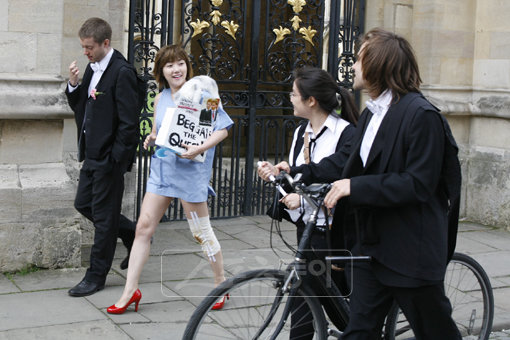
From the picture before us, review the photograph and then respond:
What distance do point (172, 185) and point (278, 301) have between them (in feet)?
6.06

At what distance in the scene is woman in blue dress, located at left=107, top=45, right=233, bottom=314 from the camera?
5234mm

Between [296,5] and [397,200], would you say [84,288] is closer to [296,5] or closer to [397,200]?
[397,200]

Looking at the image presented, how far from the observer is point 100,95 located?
5641 mm

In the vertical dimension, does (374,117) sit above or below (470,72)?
below

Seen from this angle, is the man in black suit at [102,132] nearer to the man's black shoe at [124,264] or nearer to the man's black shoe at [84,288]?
the man's black shoe at [84,288]

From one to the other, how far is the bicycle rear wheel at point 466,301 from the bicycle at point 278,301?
371mm

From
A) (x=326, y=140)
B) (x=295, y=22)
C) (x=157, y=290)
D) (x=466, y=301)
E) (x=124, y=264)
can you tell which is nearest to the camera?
(x=326, y=140)

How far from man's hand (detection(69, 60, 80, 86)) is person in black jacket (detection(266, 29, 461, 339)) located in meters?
2.66

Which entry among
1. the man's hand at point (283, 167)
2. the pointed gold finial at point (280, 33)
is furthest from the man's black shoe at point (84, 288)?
the pointed gold finial at point (280, 33)

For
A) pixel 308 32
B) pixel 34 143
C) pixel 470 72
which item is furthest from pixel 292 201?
pixel 470 72

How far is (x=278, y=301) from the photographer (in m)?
3.61

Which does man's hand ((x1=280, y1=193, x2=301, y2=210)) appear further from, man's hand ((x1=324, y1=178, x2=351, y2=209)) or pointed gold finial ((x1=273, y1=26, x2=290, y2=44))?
pointed gold finial ((x1=273, y1=26, x2=290, y2=44))

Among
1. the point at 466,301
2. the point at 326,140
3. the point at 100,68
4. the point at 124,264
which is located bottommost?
the point at 124,264

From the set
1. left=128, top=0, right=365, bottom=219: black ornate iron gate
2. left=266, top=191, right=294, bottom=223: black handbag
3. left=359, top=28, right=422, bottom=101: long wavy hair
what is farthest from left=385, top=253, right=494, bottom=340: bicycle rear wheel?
left=128, top=0, right=365, bottom=219: black ornate iron gate
